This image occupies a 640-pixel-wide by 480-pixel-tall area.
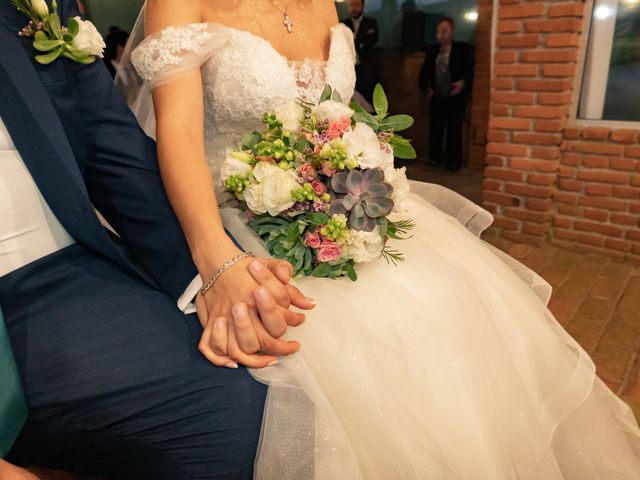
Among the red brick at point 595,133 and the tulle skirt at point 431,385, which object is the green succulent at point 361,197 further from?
the red brick at point 595,133

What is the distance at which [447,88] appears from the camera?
537 centimetres

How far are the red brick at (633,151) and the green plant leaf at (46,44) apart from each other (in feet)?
9.17

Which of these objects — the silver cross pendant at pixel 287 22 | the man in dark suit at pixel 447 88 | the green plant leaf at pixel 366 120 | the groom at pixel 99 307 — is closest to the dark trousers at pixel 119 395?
the groom at pixel 99 307

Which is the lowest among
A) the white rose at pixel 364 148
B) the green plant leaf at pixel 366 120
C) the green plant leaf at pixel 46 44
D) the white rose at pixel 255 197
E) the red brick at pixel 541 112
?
the red brick at pixel 541 112

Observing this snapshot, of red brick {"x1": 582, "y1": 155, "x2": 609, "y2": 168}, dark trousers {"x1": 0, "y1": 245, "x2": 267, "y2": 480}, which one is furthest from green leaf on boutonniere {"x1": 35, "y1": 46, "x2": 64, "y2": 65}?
red brick {"x1": 582, "y1": 155, "x2": 609, "y2": 168}

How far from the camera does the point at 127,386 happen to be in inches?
33.6

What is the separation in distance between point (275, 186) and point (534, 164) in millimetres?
2383

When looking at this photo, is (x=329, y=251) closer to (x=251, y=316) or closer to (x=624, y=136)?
(x=251, y=316)

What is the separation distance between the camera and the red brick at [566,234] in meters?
3.01

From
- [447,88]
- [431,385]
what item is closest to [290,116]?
[431,385]

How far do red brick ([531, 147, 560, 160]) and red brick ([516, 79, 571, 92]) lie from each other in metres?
0.33

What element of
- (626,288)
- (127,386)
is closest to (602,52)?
(626,288)

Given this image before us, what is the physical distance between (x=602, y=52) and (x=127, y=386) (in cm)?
297

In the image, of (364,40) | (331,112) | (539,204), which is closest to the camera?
(331,112)
